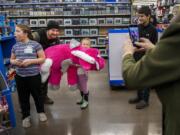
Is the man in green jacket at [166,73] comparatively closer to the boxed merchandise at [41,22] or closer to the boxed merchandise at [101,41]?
the boxed merchandise at [101,41]

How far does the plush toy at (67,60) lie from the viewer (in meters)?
3.88

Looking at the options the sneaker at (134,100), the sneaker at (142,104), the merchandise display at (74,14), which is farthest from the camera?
the merchandise display at (74,14)

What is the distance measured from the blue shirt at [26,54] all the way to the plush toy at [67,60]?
404mm

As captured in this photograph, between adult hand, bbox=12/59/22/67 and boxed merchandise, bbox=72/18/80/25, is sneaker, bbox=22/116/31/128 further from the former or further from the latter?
boxed merchandise, bbox=72/18/80/25

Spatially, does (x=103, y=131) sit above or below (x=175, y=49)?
below

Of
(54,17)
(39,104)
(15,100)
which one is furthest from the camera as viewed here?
(54,17)

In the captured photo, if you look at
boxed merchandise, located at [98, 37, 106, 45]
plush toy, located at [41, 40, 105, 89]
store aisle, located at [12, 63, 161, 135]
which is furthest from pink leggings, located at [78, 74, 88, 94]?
boxed merchandise, located at [98, 37, 106, 45]

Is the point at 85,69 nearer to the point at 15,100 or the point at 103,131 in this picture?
the point at 103,131

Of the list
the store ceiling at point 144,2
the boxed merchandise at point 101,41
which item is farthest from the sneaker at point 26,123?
the store ceiling at point 144,2

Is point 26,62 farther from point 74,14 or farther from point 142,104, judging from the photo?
point 74,14

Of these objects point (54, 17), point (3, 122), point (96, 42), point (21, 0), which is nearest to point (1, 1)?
point (21, 0)

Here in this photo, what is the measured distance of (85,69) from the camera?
13.1 ft

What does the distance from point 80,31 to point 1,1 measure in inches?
119

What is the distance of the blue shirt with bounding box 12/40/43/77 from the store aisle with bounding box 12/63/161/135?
81 cm
